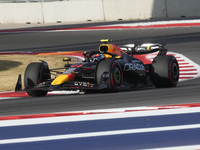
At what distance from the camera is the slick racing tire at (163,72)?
34.0ft

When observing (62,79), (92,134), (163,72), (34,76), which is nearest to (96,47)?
(163,72)

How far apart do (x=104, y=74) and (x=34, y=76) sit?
1.49 meters

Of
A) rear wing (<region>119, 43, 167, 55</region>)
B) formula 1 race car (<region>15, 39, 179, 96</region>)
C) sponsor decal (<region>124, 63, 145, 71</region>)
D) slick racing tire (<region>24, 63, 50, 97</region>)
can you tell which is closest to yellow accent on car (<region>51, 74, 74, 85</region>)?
formula 1 race car (<region>15, 39, 179, 96</region>)

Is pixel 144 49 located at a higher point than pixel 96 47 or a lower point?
higher

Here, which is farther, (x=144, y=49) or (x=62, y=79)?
(x=144, y=49)

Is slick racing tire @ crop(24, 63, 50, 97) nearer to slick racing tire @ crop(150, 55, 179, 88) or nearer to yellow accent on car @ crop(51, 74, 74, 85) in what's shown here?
yellow accent on car @ crop(51, 74, 74, 85)

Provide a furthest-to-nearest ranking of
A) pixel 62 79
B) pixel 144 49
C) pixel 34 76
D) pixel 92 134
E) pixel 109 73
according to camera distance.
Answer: pixel 144 49 < pixel 34 76 < pixel 62 79 < pixel 109 73 < pixel 92 134

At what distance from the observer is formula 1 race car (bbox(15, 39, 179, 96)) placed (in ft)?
31.1

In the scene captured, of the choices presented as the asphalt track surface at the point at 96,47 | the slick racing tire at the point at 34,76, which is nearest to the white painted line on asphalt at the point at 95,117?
the asphalt track surface at the point at 96,47

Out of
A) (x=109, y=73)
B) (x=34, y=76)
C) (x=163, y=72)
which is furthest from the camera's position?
(x=163, y=72)

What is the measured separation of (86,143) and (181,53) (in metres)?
12.5

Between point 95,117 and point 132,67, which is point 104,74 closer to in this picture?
point 132,67

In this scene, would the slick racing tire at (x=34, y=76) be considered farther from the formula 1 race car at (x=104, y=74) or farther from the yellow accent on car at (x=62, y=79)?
the yellow accent on car at (x=62, y=79)

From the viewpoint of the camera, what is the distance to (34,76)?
32.8 ft
